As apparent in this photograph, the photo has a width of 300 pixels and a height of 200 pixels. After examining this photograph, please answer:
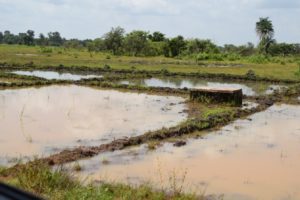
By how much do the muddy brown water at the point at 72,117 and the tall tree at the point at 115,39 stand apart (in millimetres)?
33283

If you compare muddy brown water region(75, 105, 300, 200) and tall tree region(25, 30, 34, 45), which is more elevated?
tall tree region(25, 30, 34, 45)

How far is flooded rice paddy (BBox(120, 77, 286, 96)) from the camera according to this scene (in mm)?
19688

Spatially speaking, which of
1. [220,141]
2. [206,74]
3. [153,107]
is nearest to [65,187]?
[220,141]

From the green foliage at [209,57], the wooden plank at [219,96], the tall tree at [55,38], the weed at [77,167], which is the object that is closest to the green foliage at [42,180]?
the weed at [77,167]

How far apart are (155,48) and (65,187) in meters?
46.3

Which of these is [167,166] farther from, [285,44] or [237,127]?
[285,44]

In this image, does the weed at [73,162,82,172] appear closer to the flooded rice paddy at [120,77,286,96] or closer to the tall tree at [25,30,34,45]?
the flooded rice paddy at [120,77,286,96]

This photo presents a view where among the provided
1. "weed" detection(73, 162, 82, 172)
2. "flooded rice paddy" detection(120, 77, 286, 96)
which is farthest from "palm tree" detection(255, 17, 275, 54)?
"weed" detection(73, 162, 82, 172)

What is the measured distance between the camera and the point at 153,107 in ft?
46.1

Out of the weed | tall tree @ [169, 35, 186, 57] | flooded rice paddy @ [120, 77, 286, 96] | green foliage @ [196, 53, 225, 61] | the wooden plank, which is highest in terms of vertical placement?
tall tree @ [169, 35, 186, 57]

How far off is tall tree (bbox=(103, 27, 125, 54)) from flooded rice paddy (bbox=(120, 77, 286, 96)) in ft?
91.8

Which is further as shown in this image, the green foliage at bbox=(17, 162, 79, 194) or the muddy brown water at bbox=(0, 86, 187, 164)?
the muddy brown water at bbox=(0, 86, 187, 164)

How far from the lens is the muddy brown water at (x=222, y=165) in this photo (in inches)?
258

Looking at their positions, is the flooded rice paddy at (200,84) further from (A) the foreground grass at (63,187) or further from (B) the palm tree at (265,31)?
(B) the palm tree at (265,31)
